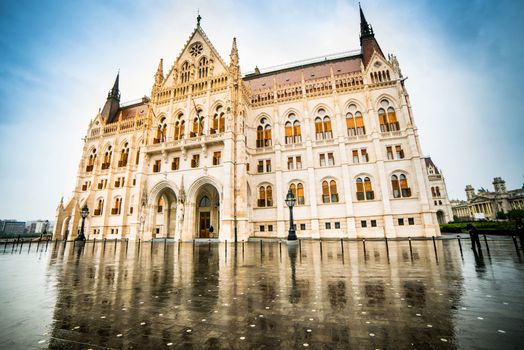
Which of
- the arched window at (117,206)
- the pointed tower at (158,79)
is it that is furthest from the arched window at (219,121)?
the arched window at (117,206)

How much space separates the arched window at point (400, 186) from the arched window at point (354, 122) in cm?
669

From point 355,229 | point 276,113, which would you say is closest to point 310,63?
point 276,113

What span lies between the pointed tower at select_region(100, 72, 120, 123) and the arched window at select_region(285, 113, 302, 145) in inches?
1403

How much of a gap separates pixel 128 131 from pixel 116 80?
19056 millimetres

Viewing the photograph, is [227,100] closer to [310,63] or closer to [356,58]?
[310,63]

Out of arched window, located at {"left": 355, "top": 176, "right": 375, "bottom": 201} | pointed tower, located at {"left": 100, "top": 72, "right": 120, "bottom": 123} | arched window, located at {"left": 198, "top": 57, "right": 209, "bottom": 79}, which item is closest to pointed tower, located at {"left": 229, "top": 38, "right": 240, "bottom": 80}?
arched window, located at {"left": 198, "top": 57, "right": 209, "bottom": 79}

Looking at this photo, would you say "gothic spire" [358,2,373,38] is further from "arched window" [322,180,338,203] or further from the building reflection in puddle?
the building reflection in puddle

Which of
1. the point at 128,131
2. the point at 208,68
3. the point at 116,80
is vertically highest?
the point at 116,80

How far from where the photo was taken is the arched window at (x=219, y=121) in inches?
1142

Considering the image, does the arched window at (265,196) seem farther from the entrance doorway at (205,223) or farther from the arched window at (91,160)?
the arched window at (91,160)

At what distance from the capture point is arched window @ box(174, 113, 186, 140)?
30.7 m

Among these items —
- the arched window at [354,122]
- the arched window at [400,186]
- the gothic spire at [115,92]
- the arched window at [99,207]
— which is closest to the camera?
the arched window at [400,186]

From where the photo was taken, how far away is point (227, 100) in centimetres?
2820

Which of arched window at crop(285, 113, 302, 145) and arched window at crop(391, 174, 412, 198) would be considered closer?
arched window at crop(391, 174, 412, 198)
